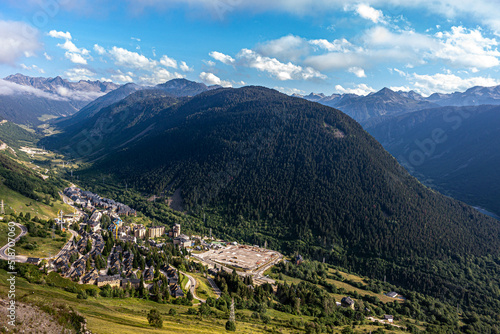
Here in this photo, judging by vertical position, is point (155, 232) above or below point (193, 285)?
above

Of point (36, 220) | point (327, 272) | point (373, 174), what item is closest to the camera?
point (36, 220)

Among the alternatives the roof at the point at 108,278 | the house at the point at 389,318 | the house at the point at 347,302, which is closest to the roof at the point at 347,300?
the house at the point at 347,302

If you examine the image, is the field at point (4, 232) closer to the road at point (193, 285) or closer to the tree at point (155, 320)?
the road at point (193, 285)

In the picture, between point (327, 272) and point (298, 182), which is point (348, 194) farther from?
point (327, 272)

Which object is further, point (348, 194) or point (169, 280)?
point (348, 194)

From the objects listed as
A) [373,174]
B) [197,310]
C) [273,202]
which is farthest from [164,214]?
[373,174]

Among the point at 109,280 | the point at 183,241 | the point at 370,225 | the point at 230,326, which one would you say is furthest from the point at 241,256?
the point at 370,225

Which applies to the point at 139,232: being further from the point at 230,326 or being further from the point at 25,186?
the point at 230,326
